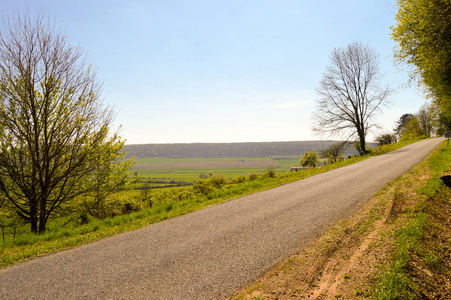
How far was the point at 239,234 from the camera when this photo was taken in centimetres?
619

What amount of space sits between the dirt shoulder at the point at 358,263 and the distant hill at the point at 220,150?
15783cm

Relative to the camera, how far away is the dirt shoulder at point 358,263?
3613 millimetres

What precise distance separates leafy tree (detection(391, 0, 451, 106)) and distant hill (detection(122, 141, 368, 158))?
152 m

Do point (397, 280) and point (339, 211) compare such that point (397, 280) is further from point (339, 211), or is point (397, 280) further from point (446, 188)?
point (446, 188)

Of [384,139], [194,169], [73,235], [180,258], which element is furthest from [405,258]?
[194,169]

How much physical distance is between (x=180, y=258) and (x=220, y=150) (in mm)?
171340

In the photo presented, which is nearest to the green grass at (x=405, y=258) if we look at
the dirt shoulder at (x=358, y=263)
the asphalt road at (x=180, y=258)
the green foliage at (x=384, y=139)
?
the dirt shoulder at (x=358, y=263)

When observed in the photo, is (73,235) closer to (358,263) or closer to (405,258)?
(358,263)

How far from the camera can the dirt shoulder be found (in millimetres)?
3613

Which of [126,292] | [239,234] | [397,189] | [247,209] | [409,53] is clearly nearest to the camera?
[126,292]

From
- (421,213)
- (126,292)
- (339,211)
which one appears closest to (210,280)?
(126,292)

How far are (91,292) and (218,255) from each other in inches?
93.8

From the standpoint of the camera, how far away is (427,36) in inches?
374

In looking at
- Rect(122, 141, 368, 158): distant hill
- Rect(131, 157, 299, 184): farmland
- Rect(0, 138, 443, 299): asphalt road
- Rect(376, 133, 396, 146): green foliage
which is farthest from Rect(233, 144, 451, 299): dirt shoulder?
Rect(122, 141, 368, 158): distant hill
